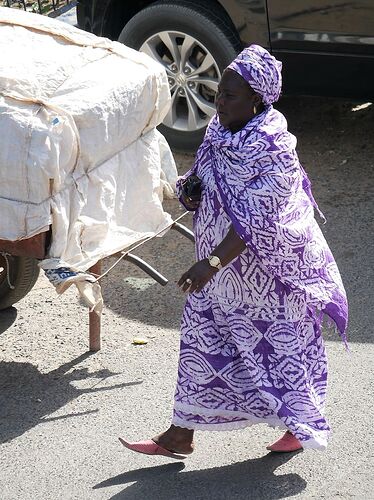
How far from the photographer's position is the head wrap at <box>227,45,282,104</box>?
3.69 metres

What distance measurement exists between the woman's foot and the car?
3.22 metres

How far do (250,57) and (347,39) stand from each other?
2.91 meters

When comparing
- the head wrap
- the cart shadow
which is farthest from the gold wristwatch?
the cart shadow

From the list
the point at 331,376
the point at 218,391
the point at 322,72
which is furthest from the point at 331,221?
the point at 218,391

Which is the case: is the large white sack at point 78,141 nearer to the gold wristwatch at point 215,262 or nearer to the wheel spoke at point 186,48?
the gold wristwatch at point 215,262

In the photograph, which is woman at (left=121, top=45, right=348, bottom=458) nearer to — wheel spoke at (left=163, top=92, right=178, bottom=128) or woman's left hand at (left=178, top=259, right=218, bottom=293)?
woman's left hand at (left=178, top=259, right=218, bottom=293)

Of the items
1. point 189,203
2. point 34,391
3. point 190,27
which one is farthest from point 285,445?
point 190,27

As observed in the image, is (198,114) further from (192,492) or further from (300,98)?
(192,492)

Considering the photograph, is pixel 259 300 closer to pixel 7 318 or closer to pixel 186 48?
pixel 7 318

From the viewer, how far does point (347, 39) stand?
6.45 meters

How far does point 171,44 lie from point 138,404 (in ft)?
10.1

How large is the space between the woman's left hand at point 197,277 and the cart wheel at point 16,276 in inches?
57.0

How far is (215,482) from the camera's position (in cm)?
403

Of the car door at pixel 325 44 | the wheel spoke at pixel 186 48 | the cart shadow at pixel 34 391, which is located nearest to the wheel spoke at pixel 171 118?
the wheel spoke at pixel 186 48
